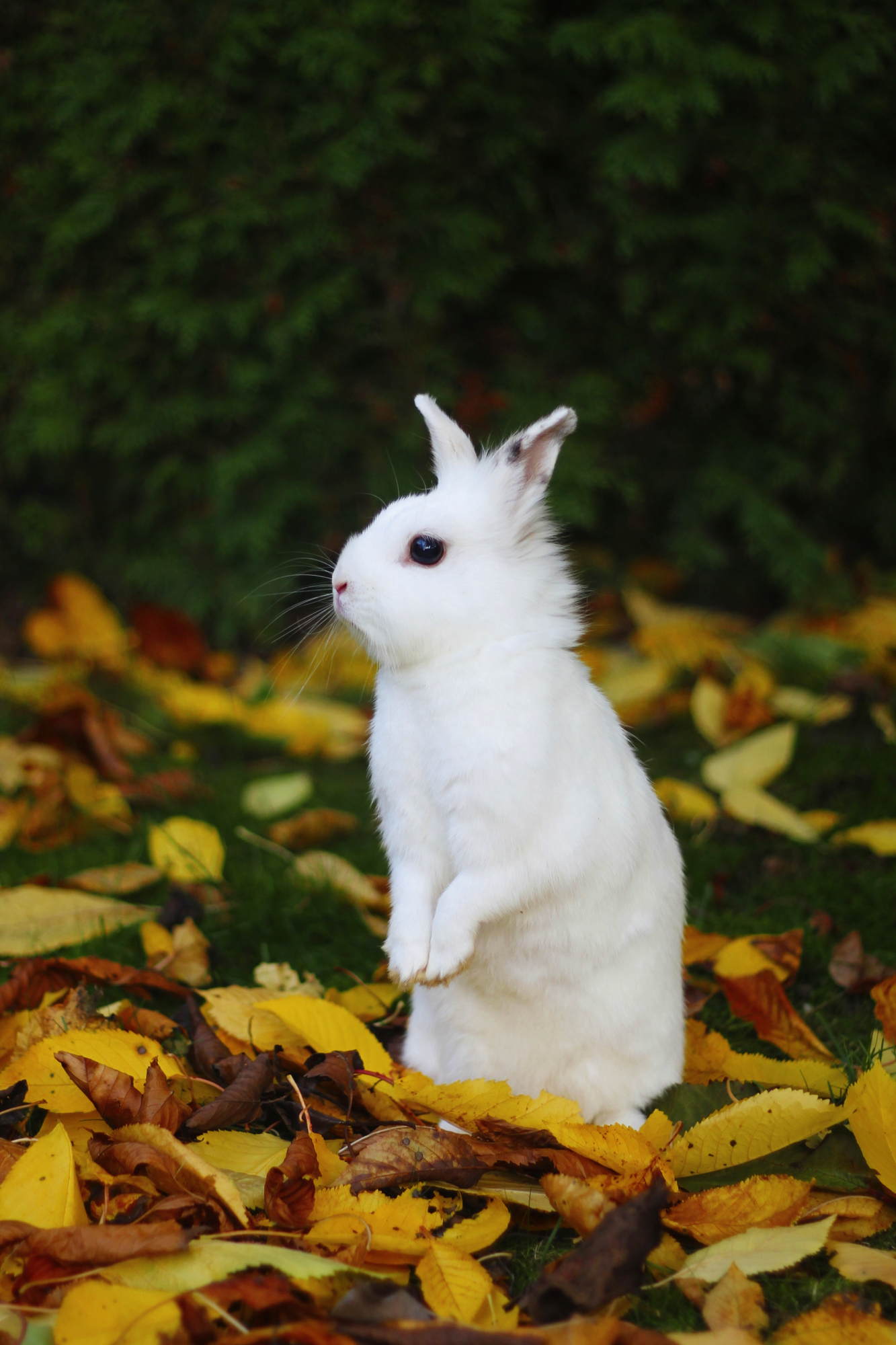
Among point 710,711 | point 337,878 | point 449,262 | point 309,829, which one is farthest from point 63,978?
point 449,262

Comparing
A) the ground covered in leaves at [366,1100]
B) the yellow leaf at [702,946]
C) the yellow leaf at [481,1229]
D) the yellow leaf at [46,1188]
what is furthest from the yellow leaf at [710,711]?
the yellow leaf at [46,1188]

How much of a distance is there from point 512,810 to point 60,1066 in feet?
2.84

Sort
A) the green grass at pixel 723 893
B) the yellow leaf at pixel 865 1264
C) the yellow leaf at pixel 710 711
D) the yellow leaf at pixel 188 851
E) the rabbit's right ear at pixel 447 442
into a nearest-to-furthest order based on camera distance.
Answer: the yellow leaf at pixel 865 1264 → the rabbit's right ear at pixel 447 442 → the green grass at pixel 723 893 → the yellow leaf at pixel 188 851 → the yellow leaf at pixel 710 711

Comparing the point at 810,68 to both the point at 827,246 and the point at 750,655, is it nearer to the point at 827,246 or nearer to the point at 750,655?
the point at 827,246

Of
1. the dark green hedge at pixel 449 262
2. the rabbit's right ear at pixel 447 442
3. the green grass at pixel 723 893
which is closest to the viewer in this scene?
the rabbit's right ear at pixel 447 442

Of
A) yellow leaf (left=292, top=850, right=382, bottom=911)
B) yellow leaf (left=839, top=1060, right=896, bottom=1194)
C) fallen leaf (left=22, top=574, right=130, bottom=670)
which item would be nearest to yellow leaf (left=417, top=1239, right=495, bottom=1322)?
yellow leaf (left=839, top=1060, right=896, bottom=1194)

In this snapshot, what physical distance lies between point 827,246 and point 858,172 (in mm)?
286

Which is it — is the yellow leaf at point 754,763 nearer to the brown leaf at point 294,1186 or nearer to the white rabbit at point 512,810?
the white rabbit at point 512,810

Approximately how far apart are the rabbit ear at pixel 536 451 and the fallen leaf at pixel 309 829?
1.64 m

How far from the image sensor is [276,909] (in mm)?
2801

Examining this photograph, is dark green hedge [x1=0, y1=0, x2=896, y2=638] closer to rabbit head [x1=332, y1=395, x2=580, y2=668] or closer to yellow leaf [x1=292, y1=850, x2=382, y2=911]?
yellow leaf [x1=292, y1=850, x2=382, y2=911]

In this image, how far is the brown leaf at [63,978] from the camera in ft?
7.51

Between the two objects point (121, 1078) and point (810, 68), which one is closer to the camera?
point (121, 1078)

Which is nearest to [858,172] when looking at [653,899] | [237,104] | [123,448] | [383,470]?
[383,470]
